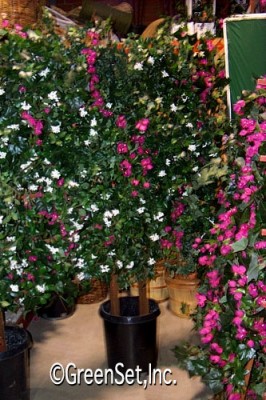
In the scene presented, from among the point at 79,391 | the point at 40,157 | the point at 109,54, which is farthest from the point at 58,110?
the point at 79,391

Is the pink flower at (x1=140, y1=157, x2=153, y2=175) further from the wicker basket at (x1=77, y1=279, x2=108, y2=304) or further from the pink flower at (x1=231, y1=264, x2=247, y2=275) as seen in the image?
the wicker basket at (x1=77, y1=279, x2=108, y2=304)

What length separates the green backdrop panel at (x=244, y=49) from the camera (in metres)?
1.93

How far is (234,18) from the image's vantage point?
1.97 m

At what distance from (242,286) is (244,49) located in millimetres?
891

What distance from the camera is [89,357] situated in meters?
2.95

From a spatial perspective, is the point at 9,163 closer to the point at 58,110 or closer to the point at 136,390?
the point at 58,110

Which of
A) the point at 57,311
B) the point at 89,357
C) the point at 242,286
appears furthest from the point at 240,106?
the point at 57,311

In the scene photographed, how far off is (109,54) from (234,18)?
1.75ft

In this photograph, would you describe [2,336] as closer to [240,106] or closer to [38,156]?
[38,156]

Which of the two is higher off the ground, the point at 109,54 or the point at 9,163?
the point at 109,54

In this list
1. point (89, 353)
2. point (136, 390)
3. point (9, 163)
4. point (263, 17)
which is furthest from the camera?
point (89, 353)

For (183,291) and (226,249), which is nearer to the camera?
(226,249)

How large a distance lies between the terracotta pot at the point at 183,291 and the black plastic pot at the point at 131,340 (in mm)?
529

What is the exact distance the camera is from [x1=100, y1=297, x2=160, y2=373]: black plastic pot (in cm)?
265
